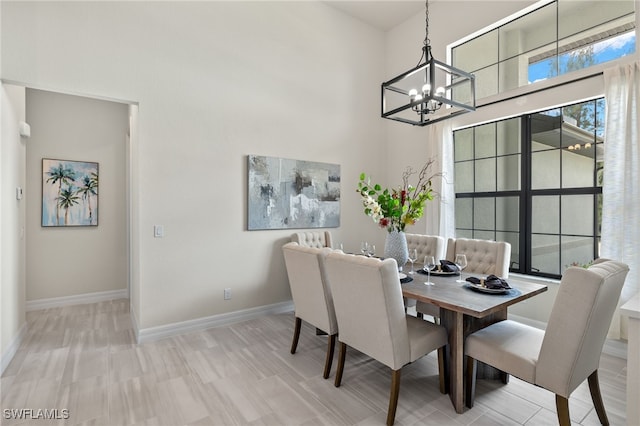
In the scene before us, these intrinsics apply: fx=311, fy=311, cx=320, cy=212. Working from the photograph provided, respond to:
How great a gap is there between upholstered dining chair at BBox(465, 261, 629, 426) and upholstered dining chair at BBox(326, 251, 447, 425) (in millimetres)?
439

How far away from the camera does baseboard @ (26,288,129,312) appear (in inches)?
162

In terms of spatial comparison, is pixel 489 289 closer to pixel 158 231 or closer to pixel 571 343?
pixel 571 343

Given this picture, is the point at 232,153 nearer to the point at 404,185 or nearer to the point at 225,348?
the point at 225,348

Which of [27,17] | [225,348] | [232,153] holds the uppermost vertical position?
[27,17]

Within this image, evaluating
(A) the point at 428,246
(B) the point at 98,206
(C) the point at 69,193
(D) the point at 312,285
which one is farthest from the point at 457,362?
(C) the point at 69,193

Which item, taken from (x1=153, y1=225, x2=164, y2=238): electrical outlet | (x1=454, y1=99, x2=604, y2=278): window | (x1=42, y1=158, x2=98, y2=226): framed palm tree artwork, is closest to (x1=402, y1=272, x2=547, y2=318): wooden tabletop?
(x1=454, y1=99, x2=604, y2=278): window

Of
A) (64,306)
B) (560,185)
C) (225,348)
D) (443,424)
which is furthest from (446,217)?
(64,306)

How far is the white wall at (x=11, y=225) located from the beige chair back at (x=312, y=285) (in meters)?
2.43

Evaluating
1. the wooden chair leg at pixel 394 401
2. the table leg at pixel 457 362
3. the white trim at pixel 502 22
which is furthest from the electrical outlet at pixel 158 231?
the white trim at pixel 502 22

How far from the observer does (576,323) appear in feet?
5.12

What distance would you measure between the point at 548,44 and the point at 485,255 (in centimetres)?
257

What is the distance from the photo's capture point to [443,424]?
75.2 inches

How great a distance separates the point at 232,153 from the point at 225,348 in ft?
7.06

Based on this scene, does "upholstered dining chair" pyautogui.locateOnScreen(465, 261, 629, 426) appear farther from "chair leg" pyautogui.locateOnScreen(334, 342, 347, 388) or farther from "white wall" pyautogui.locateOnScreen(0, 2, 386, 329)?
"white wall" pyautogui.locateOnScreen(0, 2, 386, 329)
